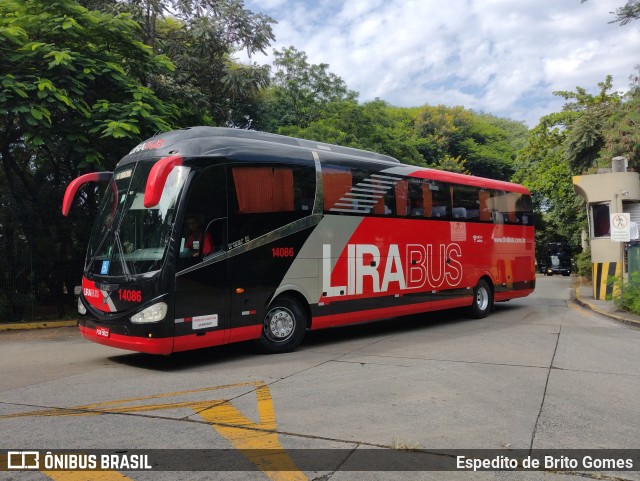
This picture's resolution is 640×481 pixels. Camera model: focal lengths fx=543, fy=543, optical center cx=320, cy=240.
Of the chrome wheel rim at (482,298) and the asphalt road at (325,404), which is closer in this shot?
the asphalt road at (325,404)

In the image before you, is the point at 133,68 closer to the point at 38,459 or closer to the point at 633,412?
the point at 38,459

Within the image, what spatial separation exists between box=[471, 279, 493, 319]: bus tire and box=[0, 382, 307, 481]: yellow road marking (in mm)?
8385

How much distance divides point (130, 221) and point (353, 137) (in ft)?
56.7

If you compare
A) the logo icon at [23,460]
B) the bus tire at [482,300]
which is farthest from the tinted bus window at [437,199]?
the logo icon at [23,460]

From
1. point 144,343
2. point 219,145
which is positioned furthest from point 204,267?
point 219,145

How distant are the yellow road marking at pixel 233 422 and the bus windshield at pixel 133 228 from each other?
214 centimetres

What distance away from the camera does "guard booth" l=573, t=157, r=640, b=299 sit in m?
17.7

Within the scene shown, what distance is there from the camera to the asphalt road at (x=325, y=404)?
442 centimetres

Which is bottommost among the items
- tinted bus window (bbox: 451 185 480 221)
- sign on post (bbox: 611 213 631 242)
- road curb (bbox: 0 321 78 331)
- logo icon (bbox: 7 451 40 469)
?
road curb (bbox: 0 321 78 331)

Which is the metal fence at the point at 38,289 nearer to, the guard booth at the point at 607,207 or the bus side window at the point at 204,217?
the bus side window at the point at 204,217

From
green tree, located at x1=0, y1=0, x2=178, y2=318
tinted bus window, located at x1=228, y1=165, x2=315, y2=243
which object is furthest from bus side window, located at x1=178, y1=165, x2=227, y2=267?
green tree, located at x1=0, y1=0, x2=178, y2=318

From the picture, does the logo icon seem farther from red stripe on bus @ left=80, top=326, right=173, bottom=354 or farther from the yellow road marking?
red stripe on bus @ left=80, top=326, right=173, bottom=354

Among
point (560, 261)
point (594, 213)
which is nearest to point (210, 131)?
point (594, 213)

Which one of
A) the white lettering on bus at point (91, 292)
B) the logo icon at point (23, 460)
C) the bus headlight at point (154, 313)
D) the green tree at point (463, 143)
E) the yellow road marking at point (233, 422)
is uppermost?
the green tree at point (463, 143)
